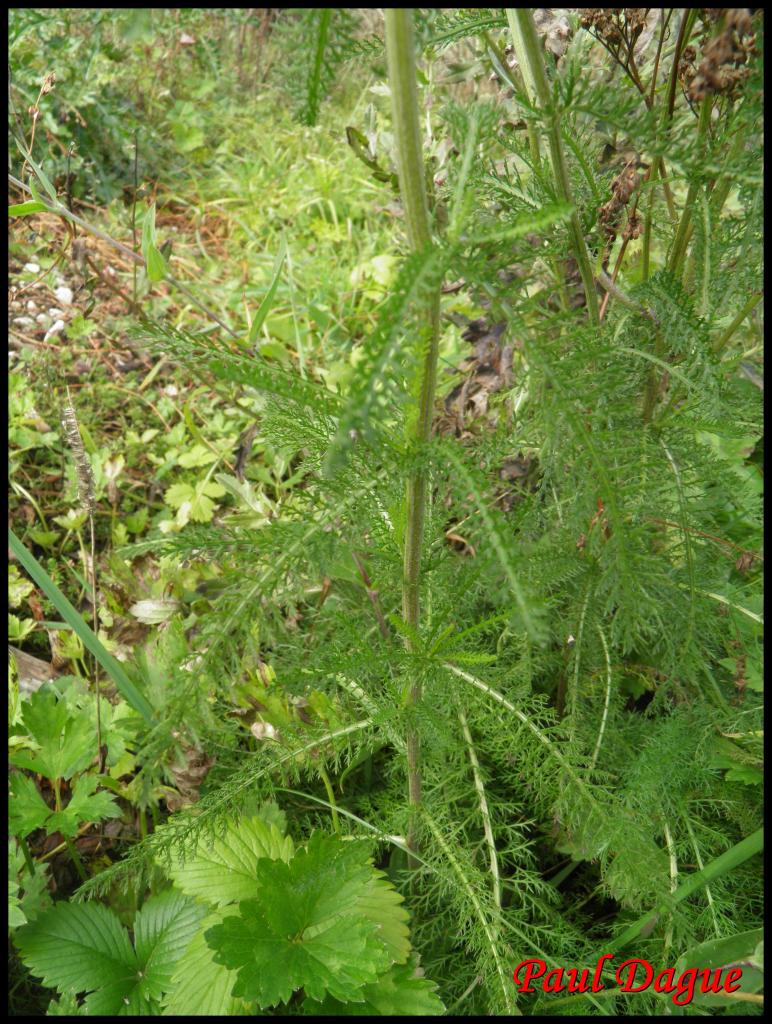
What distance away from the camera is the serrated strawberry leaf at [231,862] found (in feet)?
3.93

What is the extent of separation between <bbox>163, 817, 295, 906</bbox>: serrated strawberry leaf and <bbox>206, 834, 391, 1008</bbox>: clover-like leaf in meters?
0.07

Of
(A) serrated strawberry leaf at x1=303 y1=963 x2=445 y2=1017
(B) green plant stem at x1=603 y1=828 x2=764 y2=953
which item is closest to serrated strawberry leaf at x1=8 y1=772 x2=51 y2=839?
(A) serrated strawberry leaf at x1=303 y1=963 x2=445 y2=1017

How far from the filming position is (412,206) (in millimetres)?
718

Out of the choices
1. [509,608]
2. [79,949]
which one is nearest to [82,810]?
[79,949]

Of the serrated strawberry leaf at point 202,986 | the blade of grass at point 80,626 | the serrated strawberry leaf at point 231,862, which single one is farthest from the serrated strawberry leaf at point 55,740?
the serrated strawberry leaf at point 202,986

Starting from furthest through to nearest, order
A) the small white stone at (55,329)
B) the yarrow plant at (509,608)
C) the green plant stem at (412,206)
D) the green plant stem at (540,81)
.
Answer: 1. the small white stone at (55,329)
2. the green plant stem at (540,81)
3. the yarrow plant at (509,608)
4. the green plant stem at (412,206)

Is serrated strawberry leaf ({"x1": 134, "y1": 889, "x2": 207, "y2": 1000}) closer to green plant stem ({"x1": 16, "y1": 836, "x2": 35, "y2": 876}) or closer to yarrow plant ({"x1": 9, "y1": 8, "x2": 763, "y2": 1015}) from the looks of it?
yarrow plant ({"x1": 9, "y1": 8, "x2": 763, "y2": 1015})

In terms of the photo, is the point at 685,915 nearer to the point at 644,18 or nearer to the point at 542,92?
the point at 542,92

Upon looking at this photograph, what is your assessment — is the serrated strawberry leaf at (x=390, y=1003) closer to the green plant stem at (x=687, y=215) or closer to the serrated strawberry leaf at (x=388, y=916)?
the serrated strawberry leaf at (x=388, y=916)

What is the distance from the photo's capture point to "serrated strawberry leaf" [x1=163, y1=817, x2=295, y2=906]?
3.93ft

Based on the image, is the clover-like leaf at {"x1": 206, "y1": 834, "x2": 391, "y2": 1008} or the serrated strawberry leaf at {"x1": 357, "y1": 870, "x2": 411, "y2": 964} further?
the serrated strawberry leaf at {"x1": 357, "y1": 870, "x2": 411, "y2": 964}

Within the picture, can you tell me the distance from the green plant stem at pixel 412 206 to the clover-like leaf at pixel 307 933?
0.48m

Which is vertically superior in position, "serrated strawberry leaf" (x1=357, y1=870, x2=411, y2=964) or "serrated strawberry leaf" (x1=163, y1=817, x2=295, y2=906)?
"serrated strawberry leaf" (x1=163, y1=817, x2=295, y2=906)

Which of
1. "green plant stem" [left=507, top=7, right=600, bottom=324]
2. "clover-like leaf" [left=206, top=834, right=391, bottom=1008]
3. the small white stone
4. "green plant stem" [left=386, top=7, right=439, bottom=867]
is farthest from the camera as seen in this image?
the small white stone
